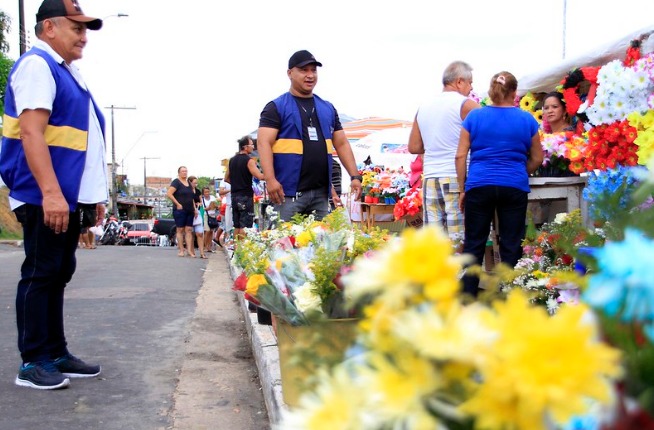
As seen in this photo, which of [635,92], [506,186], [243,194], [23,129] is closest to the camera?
[23,129]

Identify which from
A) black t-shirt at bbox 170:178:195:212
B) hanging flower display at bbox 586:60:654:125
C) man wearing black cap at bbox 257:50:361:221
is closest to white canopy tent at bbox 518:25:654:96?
hanging flower display at bbox 586:60:654:125

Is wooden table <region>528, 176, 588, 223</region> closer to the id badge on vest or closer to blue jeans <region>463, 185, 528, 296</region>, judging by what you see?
blue jeans <region>463, 185, 528, 296</region>

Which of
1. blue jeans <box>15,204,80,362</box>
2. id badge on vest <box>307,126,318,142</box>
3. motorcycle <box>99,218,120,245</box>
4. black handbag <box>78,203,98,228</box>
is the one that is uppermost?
id badge on vest <box>307,126,318,142</box>

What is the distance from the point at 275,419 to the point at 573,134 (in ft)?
11.1

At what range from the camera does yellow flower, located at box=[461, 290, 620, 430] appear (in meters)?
0.65

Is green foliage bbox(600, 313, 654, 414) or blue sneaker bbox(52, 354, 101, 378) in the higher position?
green foliage bbox(600, 313, 654, 414)

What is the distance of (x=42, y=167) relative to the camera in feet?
10.6

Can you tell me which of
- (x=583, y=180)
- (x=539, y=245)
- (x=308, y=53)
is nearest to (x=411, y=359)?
(x=539, y=245)

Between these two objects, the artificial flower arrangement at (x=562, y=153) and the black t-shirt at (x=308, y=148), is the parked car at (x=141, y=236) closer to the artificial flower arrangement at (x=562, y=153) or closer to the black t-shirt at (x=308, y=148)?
the black t-shirt at (x=308, y=148)

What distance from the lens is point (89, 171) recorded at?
3.59 metres

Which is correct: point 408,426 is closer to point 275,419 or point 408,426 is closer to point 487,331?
point 487,331

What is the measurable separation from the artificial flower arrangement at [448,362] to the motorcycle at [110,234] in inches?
1065

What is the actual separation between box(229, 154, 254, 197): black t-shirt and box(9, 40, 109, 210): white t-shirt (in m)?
5.53

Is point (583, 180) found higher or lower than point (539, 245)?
higher
